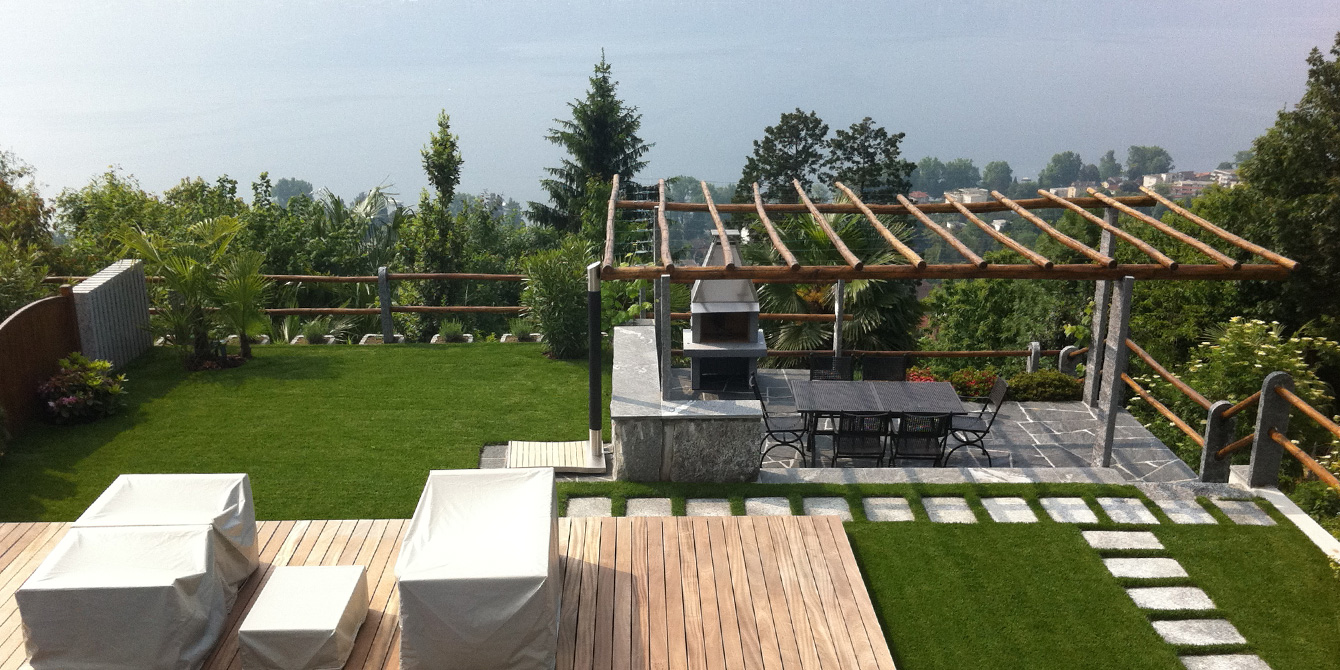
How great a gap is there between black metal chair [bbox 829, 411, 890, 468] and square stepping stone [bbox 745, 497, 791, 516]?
1.11m

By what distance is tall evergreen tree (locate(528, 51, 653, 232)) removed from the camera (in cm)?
3372

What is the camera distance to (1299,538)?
5.67 metres

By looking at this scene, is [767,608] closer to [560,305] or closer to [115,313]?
[560,305]

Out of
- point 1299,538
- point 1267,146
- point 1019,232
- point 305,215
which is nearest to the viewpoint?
point 1299,538

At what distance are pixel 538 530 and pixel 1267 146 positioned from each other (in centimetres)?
1325

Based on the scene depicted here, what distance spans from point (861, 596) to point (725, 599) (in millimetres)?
780

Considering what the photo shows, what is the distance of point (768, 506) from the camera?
19.7 ft

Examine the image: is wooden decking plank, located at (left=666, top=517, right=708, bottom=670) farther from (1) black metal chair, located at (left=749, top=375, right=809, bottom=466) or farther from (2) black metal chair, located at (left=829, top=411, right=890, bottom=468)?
(2) black metal chair, located at (left=829, top=411, right=890, bottom=468)

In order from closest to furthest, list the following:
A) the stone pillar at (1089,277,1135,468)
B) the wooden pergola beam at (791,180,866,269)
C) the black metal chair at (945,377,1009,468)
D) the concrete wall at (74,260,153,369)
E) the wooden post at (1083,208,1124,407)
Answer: the wooden pergola beam at (791,180,866,269)
the stone pillar at (1089,277,1135,468)
the black metal chair at (945,377,1009,468)
the wooden post at (1083,208,1124,407)
the concrete wall at (74,260,153,369)

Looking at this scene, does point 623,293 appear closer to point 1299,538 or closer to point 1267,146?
point 1299,538

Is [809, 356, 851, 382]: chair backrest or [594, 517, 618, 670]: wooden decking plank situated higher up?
[809, 356, 851, 382]: chair backrest

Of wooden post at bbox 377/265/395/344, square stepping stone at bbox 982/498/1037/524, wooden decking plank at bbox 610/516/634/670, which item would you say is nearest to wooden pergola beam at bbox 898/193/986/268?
square stepping stone at bbox 982/498/1037/524

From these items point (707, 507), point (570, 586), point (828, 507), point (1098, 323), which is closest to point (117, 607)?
point (570, 586)

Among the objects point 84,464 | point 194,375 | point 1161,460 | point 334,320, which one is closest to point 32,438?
point 84,464
